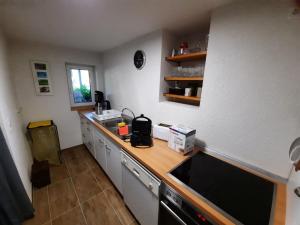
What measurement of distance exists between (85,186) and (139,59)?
1.89 metres

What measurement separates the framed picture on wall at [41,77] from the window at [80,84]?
12.7 inches

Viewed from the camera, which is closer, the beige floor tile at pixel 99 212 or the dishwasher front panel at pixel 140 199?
the dishwasher front panel at pixel 140 199

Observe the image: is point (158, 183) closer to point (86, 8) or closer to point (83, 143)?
point (86, 8)

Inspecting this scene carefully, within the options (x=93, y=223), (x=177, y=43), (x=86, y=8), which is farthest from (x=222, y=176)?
(x=86, y=8)

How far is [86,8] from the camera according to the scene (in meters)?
1.01

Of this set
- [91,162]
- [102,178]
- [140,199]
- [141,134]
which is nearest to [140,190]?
[140,199]

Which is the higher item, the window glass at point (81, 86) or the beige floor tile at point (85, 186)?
the window glass at point (81, 86)

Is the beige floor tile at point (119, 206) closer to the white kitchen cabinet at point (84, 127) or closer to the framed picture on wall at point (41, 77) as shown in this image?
the white kitchen cabinet at point (84, 127)

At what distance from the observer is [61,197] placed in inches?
62.2

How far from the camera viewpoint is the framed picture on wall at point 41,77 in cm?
203

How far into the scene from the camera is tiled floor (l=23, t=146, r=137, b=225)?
4.36 ft

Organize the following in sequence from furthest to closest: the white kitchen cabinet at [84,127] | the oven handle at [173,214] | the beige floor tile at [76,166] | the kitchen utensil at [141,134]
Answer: the white kitchen cabinet at [84,127]
the beige floor tile at [76,166]
the kitchen utensil at [141,134]
the oven handle at [173,214]

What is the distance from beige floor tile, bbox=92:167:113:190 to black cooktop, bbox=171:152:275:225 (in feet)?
4.20

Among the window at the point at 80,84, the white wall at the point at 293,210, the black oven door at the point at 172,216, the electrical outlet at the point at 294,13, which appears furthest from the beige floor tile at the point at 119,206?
the electrical outlet at the point at 294,13
